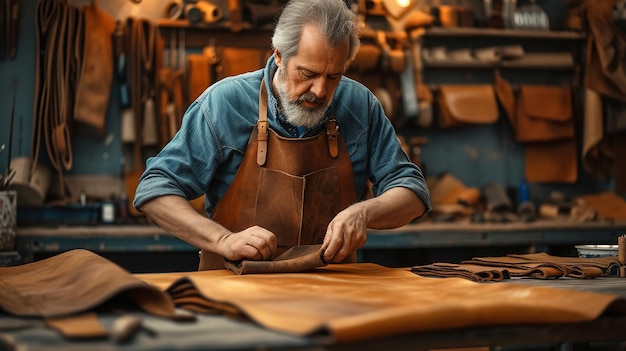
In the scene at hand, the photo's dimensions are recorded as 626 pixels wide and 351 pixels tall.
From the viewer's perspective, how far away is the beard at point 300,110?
338 cm

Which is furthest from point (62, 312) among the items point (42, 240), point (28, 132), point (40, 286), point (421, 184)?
point (28, 132)

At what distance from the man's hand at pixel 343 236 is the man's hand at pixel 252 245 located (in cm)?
19

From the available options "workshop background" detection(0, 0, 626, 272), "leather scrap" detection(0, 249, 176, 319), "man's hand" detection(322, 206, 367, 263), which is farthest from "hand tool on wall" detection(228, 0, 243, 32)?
"leather scrap" detection(0, 249, 176, 319)

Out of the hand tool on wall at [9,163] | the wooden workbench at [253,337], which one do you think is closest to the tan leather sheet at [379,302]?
the wooden workbench at [253,337]

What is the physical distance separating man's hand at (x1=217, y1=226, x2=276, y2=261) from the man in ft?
0.47

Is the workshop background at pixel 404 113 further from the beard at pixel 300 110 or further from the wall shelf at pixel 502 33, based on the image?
the beard at pixel 300 110

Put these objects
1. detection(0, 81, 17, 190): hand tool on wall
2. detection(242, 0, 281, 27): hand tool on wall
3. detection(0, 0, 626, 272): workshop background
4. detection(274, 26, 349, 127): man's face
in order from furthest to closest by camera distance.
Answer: detection(242, 0, 281, 27): hand tool on wall < detection(0, 0, 626, 272): workshop background < detection(0, 81, 17, 190): hand tool on wall < detection(274, 26, 349, 127): man's face

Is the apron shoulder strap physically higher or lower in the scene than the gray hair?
lower

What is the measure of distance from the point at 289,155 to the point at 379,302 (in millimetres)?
1320

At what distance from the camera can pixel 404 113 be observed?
7074mm

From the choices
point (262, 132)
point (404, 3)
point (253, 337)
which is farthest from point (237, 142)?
point (404, 3)

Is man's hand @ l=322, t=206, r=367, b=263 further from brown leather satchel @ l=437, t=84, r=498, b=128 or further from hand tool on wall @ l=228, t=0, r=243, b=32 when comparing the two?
brown leather satchel @ l=437, t=84, r=498, b=128

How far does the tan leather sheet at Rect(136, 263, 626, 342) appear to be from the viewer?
190cm

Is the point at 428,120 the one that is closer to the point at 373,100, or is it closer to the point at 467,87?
the point at 467,87
